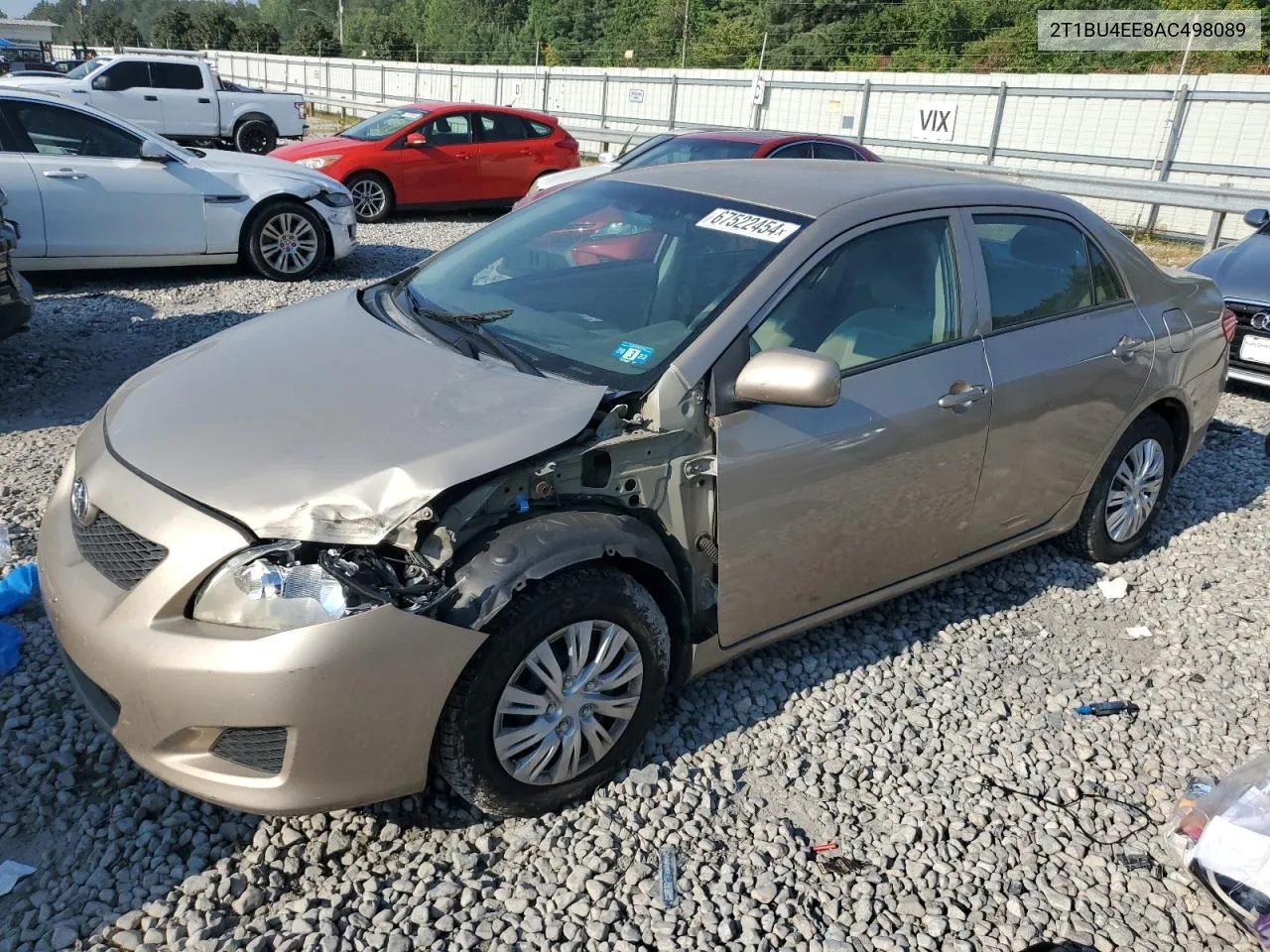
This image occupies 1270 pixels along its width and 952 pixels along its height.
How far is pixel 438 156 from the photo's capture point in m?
12.6

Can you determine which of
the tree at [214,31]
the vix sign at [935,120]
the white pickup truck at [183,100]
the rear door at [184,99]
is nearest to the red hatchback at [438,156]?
the white pickup truck at [183,100]

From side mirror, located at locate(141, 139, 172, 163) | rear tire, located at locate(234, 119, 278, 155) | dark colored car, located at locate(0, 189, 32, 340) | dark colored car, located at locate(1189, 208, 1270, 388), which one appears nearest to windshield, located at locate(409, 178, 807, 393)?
dark colored car, located at locate(0, 189, 32, 340)

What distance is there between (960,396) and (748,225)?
0.95 metres

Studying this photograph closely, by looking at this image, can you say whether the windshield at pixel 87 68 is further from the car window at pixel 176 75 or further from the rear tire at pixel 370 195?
the rear tire at pixel 370 195

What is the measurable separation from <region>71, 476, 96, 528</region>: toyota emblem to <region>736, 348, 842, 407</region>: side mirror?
1.81m

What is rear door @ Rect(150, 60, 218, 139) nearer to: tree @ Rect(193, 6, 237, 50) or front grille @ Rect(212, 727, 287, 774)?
front grille @ Rect(212, 727, 287, 774)

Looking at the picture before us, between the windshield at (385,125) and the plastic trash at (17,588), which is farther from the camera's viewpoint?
the windshield at (385,125)

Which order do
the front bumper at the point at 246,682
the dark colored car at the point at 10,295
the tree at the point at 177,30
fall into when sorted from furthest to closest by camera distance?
the tree at the point at 177,30
the dark colored car at the point at 10,295
the front bumper at the point at 246,682

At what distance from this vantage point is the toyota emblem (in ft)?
8.72

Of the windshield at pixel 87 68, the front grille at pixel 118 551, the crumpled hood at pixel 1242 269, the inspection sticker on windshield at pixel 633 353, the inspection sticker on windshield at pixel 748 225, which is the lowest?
the front grille at pixel 118 551

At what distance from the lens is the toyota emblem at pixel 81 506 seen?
8.72 ft

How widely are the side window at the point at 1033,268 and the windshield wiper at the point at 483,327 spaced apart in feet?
5.78

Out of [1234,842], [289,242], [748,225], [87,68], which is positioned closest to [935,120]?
→ [289,242]

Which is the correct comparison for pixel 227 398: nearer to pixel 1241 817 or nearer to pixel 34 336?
pixel 1241 817
